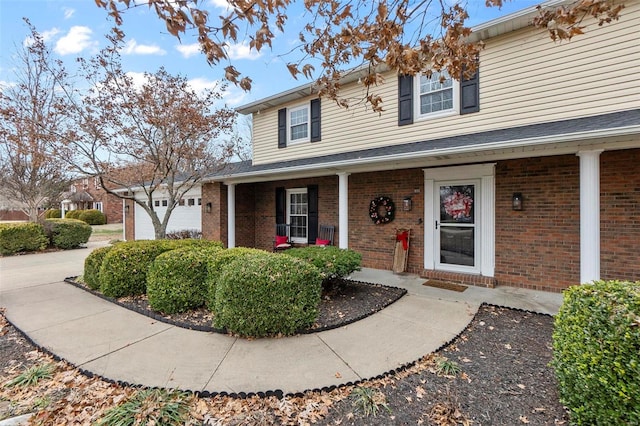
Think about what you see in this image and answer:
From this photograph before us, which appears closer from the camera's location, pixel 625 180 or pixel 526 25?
pixel 625 180

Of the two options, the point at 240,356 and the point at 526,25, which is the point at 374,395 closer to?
the point at 240,356

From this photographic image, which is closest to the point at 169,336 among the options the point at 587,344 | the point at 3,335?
the point at 3,335

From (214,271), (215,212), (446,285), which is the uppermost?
(215,212)

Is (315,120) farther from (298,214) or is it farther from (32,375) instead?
(32,375)

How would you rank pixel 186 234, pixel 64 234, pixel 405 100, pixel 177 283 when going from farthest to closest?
1. pixel 64 234
2. pixel 186 234
3. pixel 405 100
4. pixel 177 283

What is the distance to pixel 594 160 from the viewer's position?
4.47m

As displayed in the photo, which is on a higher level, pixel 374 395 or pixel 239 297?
pixel 239 297

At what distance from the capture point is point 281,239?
31.1 ft

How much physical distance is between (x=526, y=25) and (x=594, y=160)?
328 cm

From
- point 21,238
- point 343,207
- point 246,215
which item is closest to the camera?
point 343,207

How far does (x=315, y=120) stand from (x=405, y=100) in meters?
2.80

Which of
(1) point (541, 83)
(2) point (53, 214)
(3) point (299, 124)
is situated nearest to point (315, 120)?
(3) point (299, 124)

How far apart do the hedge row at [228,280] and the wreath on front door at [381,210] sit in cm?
239

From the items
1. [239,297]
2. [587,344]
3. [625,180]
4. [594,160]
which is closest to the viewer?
[587,344]
